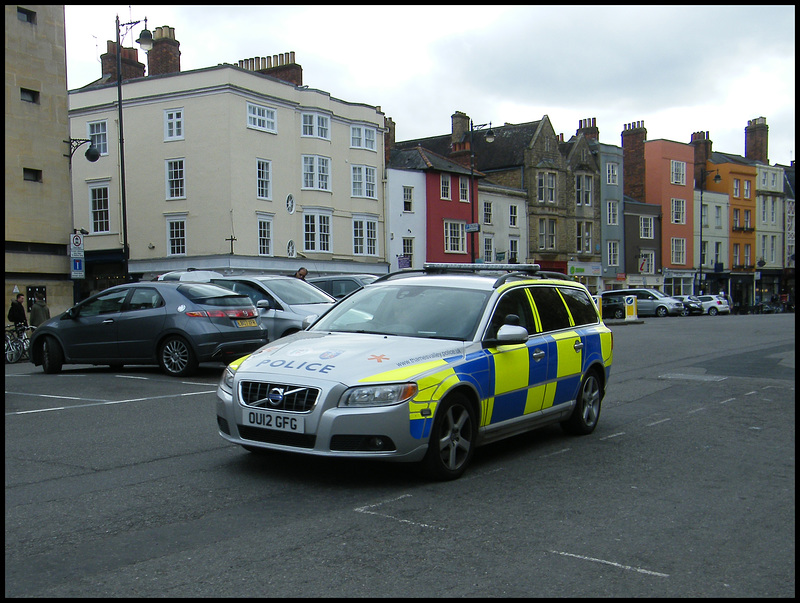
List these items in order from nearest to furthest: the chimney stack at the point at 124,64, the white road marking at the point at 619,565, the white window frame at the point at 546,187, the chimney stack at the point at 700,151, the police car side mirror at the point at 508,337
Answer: the white road marking at the point at 619,565
the police car side mirror at the point at 508,337
the chimney stack at the point at 124,64
the white window frame at the point at 546,187
the chimney stack at the point at 700,151

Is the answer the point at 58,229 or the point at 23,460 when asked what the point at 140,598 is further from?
the point at 58,229

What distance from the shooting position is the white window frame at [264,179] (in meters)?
40.8

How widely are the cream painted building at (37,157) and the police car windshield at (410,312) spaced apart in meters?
23.6

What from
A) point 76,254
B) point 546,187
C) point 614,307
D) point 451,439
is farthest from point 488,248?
point 451,439

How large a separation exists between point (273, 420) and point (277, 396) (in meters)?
0.19

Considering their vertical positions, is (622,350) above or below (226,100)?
below

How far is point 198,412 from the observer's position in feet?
32.8

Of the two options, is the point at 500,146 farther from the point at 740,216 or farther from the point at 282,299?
the point at 282,299

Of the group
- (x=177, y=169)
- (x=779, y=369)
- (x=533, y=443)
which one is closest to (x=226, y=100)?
(x=177, y=169)

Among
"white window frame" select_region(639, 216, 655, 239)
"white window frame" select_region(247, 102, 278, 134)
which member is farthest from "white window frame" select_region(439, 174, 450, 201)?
"white window frame" select_region(639, 216, 655, 239)

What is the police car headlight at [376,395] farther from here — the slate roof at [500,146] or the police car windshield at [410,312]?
the slate roof at [500,146]

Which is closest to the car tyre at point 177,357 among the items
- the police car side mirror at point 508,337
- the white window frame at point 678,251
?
the police car side mirror at point 508,337

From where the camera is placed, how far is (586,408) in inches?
353

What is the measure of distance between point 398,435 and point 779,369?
1261cm
